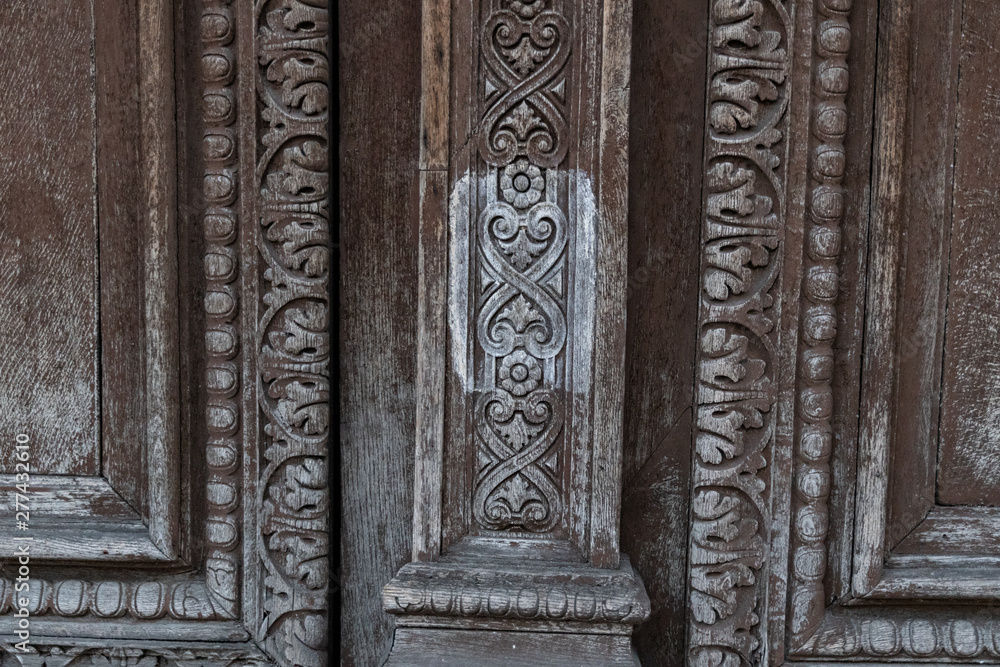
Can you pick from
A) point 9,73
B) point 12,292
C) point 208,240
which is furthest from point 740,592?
point 9,73

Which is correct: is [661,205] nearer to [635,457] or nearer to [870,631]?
[635,457]

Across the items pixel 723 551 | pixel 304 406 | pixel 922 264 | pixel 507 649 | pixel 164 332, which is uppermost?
pixel 922 264

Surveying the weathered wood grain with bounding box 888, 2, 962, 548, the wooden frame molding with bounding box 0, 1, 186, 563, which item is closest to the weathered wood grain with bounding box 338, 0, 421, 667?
the wooden frame molding with bounding box 0, 1, 186, 563

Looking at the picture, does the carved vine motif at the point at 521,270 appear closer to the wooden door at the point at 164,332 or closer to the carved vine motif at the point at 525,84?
the carved vine motif at the point at 525,84

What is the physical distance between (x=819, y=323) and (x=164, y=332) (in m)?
0.96

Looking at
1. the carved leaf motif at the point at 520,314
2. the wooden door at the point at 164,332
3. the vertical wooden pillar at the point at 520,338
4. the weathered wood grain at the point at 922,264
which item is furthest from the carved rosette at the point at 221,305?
the weathered wood grain at the point at 922,264

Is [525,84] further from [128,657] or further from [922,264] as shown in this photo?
[128,657]

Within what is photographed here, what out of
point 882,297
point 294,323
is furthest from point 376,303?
point 882,297

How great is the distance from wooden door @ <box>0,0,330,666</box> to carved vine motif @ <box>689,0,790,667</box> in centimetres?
56

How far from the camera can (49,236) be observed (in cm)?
115

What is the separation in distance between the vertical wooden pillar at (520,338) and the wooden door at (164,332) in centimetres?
20

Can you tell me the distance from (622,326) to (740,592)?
438 millimetres

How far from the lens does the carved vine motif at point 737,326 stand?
103 cm

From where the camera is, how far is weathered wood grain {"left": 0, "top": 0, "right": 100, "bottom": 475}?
1130 millimetres
